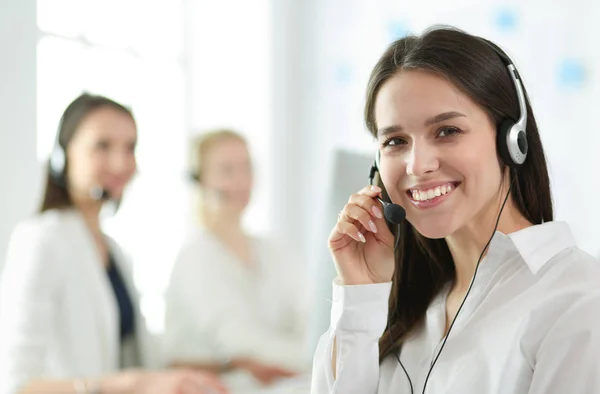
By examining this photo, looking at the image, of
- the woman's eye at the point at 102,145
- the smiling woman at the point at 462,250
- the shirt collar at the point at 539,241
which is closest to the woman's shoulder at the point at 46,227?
the woman's eye at the point at 102,145

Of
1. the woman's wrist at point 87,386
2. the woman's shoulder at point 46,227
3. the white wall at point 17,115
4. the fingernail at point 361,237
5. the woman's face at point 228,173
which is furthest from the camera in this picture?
the woman's face at point 228,173

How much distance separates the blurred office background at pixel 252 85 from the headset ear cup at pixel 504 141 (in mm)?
1119

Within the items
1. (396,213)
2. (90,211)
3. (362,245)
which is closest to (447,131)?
(396,213)

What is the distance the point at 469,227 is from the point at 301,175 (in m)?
2.75

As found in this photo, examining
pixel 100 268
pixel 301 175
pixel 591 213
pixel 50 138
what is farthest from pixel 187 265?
pixel 591 213

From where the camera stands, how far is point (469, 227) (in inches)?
46.1

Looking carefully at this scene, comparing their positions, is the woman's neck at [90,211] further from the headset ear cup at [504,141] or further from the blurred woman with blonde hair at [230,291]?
the headset ear cup at [504,141]

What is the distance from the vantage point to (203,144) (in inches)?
111

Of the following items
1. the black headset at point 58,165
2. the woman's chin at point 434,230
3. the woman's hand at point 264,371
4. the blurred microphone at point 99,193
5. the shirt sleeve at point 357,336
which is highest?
the black headset at point 58,165

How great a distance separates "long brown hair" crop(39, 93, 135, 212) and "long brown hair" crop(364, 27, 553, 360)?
1.17 m

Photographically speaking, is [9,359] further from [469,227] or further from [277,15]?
[277,15]

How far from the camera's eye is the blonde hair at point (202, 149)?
281cm

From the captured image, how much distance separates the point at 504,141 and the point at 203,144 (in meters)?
1.87

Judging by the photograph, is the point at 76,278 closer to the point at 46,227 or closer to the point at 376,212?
the point at 46,227
